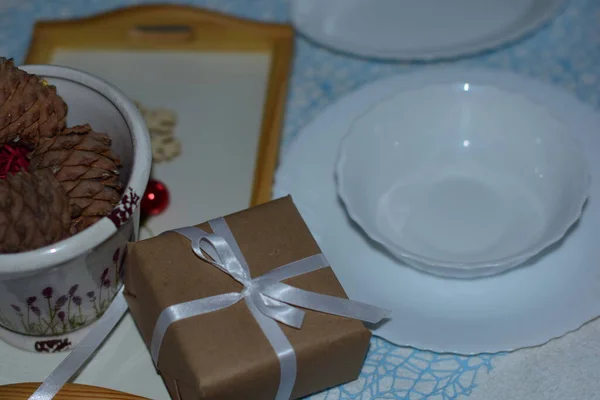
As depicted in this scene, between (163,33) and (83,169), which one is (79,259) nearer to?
(83,169)

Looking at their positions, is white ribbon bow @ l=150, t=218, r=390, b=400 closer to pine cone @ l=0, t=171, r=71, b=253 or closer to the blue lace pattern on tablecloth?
pine cone @ l=0, t=171, r=71, b=253

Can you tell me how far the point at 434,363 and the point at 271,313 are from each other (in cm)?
19

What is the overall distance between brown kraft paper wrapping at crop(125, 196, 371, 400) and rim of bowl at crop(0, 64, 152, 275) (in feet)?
0.21

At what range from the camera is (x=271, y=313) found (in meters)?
0.70

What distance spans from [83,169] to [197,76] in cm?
38

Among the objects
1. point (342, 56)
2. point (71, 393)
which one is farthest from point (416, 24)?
point (71, 393)

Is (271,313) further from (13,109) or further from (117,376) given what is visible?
(13,109)

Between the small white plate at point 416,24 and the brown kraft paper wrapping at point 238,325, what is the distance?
14.4 inches

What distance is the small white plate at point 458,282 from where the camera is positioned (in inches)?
30.2

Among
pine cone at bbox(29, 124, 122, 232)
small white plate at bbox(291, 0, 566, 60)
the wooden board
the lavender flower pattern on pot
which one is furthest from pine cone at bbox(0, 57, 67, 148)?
small white plate at bbox(291, 0, 566, 60)

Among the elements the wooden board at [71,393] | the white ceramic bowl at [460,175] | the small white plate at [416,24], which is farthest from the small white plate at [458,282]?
the wooden board at [71,393]

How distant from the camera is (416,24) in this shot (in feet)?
3.62

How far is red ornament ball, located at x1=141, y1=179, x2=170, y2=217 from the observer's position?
0.90 meters

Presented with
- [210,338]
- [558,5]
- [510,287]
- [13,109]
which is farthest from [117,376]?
[558,5]
